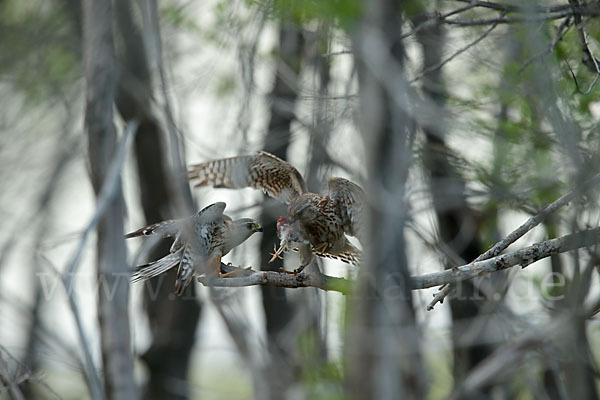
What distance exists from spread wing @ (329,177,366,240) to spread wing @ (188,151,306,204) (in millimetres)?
479

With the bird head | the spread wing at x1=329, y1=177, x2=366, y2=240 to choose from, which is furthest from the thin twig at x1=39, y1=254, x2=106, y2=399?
the spread wing at x1=329, y1=177, x2=366, y2=240

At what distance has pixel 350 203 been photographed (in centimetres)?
428

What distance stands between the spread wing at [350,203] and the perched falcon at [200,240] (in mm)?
608

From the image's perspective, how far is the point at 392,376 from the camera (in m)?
2.63

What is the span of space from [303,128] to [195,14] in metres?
2.80

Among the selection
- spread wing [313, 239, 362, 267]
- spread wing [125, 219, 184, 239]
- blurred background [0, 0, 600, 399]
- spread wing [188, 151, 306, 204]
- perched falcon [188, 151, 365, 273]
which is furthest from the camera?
spread wing [188, 151, 306, 204]

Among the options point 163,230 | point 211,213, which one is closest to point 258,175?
point 211,213

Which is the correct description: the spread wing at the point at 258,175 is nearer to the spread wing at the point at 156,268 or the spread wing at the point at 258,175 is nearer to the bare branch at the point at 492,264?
the spread wing at the point at 156,268

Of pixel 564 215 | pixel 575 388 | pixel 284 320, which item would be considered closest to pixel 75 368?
pixel 575 388

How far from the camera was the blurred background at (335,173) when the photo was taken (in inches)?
112

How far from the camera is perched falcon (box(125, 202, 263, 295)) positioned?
12.4ft

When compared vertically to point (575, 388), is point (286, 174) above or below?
above

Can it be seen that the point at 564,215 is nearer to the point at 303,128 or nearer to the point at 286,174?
the point at 286,174

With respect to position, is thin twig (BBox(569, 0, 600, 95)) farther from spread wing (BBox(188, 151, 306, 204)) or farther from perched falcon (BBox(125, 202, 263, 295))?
perched falcon (BBox(125, 202, 263, 295))
